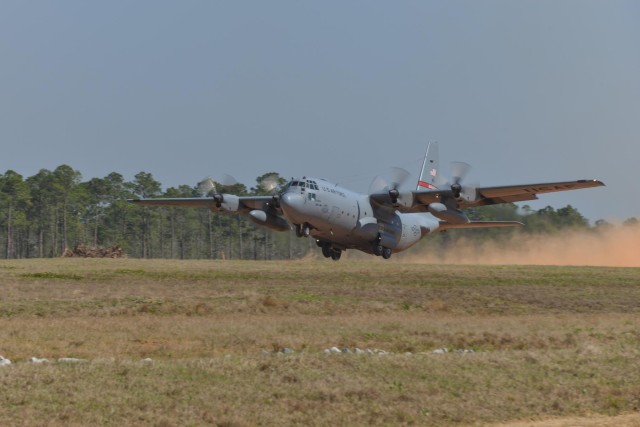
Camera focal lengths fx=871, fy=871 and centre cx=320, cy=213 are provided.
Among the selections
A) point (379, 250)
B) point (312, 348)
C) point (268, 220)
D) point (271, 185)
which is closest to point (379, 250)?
point (379, 250)

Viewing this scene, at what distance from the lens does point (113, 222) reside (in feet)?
447

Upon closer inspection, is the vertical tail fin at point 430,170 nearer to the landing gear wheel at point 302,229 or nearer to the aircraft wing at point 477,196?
the aircraft wing at point 477,196

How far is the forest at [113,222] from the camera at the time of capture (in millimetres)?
125000

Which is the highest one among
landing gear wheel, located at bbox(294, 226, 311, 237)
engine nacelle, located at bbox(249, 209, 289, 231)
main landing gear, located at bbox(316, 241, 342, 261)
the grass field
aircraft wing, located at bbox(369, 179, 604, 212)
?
aircraft wing, located at bbox(369, 179, 604, 212)

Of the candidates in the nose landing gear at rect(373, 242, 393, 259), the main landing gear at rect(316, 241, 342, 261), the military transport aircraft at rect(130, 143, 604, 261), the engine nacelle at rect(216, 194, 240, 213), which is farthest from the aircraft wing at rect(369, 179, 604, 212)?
the engine nacelle at rect(216, 194, 240, 213)

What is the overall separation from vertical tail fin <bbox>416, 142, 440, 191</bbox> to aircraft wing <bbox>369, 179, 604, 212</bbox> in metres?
10.4

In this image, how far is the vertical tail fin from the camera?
64.5 meters

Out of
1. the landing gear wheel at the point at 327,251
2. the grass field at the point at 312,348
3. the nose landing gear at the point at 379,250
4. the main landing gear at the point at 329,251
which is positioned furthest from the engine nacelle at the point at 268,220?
the grass field at the point at 312,348

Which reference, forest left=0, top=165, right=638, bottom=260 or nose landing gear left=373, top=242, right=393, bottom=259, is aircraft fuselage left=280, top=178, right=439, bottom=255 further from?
forest left=0, top=165, right=638, bottom=260

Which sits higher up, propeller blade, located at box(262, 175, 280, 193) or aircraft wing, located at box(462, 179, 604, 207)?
propeller blade, located at box(262, 175, 280, 193)

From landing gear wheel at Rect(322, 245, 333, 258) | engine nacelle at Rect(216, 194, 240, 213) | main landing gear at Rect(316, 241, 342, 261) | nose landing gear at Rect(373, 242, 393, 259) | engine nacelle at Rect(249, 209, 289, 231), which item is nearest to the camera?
engine nacelle at Rect(249, 209, 289, 231)

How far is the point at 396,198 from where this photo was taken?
2048 inches

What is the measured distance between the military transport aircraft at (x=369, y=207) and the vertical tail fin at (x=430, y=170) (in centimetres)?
558

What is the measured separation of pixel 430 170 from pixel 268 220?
16.4 metres
